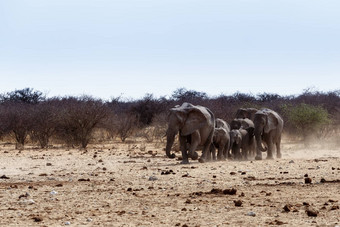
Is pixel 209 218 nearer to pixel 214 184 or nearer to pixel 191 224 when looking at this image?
pixel 191 224

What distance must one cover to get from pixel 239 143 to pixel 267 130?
151cm

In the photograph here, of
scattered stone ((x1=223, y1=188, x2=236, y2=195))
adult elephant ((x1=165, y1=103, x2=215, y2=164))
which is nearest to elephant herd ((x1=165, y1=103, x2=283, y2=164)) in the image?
adult elephant ((x1=165, y1=103, x2=215, y2=164))

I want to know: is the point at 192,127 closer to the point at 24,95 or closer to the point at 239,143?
the point at 239,143

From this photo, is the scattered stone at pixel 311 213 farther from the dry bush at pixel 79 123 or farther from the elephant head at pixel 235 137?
the dry bush at pixel 79 123

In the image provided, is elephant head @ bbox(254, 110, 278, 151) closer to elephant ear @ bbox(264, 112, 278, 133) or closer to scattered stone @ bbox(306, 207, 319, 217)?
elephant ear @ bbox(264, 112, 278, 133)

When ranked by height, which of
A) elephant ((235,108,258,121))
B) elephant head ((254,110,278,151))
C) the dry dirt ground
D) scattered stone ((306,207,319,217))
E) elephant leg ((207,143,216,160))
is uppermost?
elephant ((235,108,258,121))

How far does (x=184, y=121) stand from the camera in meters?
18.8

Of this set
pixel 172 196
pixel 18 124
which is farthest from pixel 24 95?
pixel 172 196

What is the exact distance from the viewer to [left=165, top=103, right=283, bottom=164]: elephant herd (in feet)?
61.5

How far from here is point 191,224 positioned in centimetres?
793

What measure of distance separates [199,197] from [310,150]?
17.7m

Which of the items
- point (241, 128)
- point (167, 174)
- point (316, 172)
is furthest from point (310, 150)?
point (167, 174)

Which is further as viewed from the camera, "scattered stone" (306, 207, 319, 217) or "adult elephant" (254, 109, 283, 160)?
"adult elephant" (254, 109, 283, 160)

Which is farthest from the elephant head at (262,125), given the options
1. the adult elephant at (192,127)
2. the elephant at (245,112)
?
the adult elephant at (192,127)
